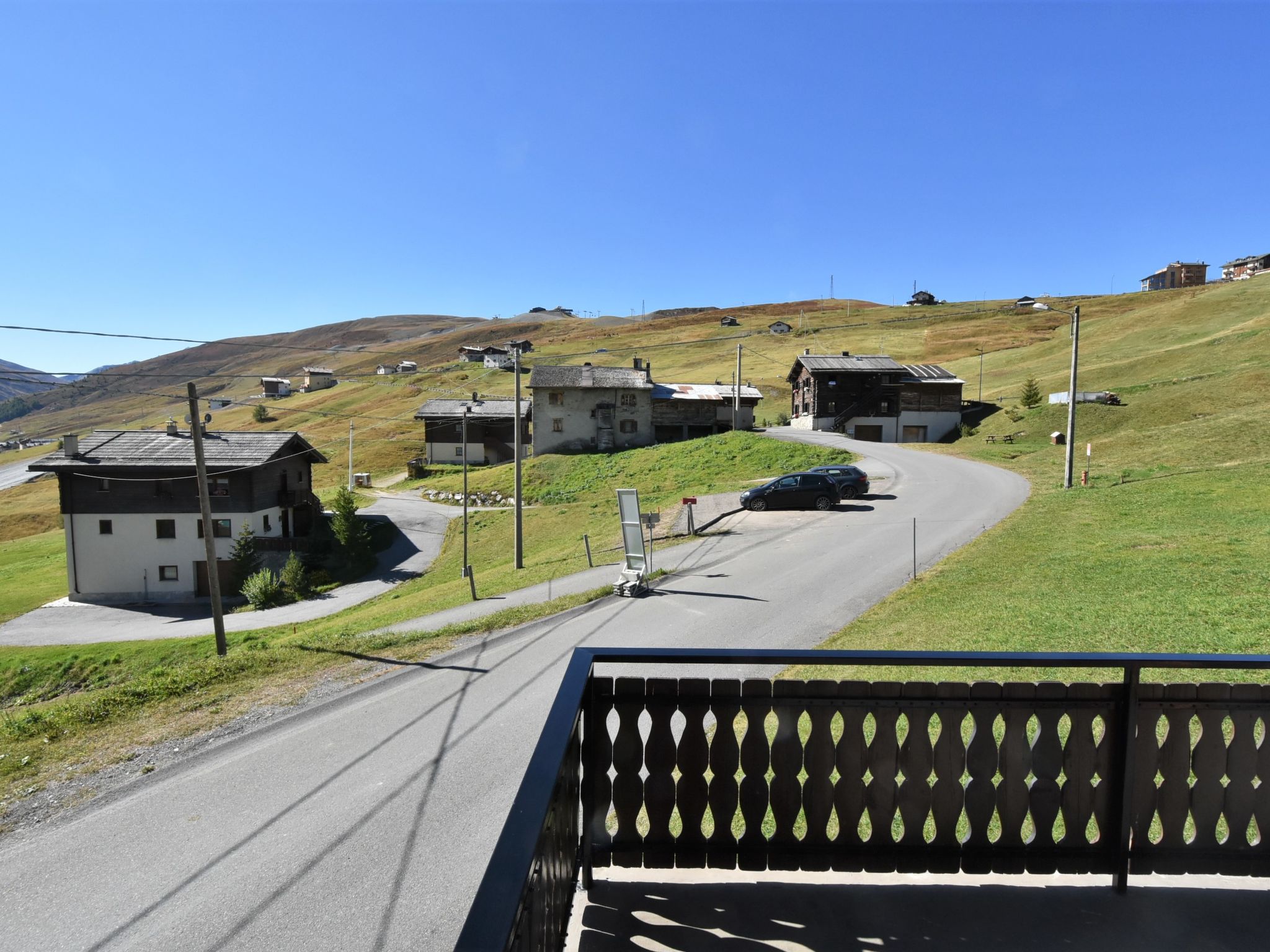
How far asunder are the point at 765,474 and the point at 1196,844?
3449cm

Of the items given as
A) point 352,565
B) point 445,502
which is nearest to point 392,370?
point 445,502

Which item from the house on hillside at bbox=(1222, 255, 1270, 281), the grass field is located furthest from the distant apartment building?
the grass field

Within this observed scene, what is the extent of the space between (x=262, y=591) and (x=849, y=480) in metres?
27.5

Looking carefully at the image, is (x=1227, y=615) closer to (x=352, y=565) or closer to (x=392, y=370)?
(x=352, y=565)

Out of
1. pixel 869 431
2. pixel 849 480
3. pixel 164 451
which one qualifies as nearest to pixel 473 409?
pixel 164 451

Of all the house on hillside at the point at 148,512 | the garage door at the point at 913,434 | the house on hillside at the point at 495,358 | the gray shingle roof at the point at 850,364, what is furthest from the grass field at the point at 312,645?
the house on hillside at the point at 495,358

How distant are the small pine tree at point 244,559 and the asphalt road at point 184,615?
7.15 ft

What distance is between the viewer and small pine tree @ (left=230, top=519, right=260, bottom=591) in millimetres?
36750

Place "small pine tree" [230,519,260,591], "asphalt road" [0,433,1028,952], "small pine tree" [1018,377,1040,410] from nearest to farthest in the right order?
1. "asphalt road" [0,433,1028,952]
2. "small pine tree" [230,519,260,591]
3. "small pine tree" [1018,377,1040,410]

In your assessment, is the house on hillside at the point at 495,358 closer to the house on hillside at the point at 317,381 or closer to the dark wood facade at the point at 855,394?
the house on hillside at the point at 317,381

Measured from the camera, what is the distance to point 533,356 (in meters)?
139

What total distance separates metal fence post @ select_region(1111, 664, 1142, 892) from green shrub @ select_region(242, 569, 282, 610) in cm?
3517

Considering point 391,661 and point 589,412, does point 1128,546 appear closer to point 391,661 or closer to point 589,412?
point 391,661

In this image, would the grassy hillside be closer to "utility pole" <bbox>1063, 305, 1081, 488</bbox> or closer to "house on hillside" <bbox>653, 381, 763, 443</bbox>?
"utility pole" <bbox>1063, 305, 1081, 488</bbox>
